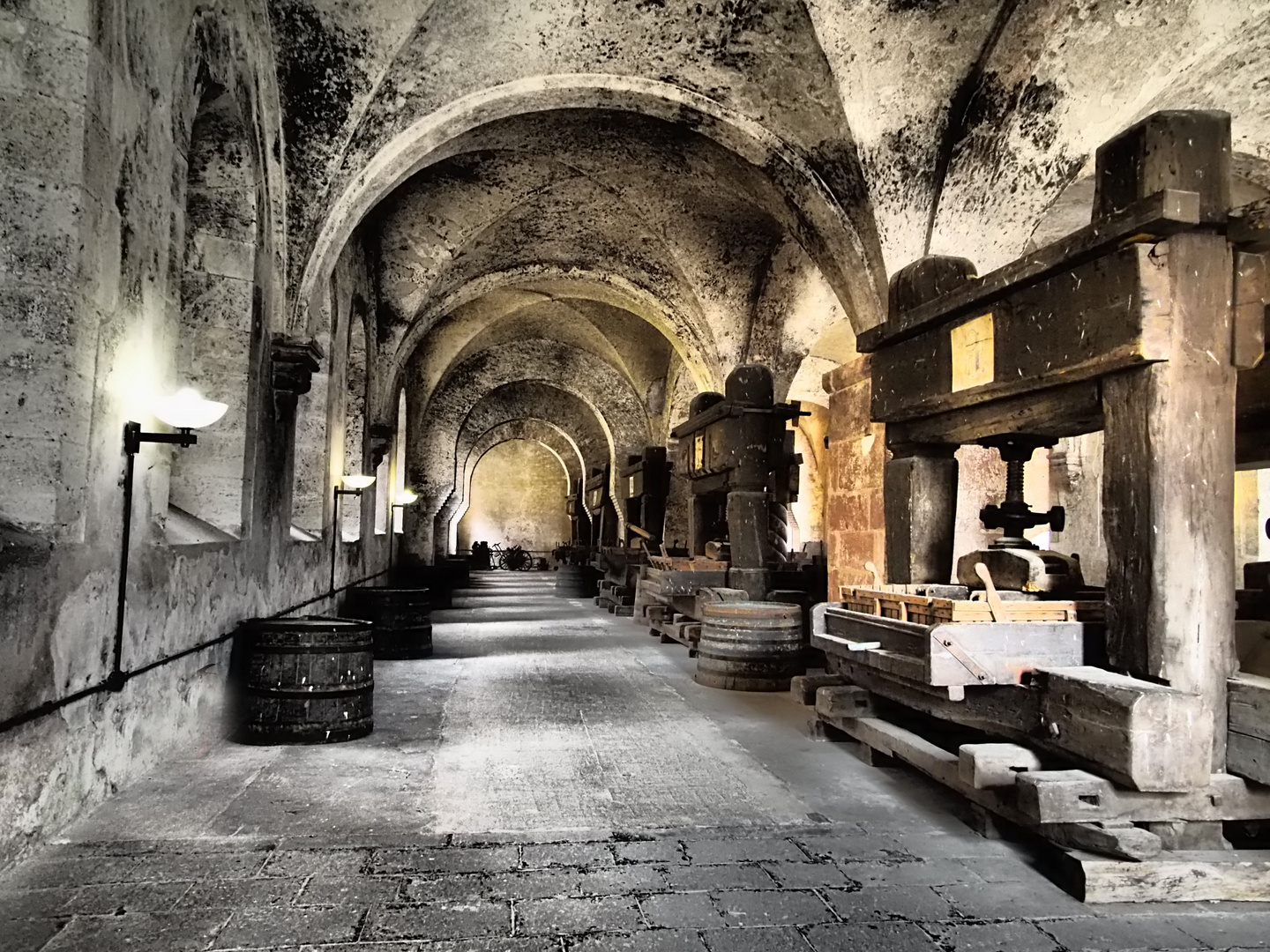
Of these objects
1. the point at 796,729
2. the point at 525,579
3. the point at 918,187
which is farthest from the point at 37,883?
the point at 525,579

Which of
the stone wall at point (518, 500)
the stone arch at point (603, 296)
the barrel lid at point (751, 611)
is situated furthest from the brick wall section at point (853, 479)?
the stone wall at point (518, 500)

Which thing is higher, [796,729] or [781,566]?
[781,566]

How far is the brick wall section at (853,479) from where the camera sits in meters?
8.60

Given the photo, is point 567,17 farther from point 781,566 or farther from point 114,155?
point 781,566

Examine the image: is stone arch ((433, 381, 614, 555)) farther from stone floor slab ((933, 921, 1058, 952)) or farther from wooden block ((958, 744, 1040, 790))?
stone floor slab ((933, 921, 1058, 952))

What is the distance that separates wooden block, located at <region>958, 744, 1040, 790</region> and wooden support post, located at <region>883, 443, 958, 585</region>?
160cm

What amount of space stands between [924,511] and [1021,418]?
3.58ft

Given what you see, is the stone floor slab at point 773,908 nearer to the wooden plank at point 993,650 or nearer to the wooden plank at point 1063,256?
the wooden plank at point 993,650

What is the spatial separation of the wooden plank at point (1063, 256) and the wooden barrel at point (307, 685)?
377cm

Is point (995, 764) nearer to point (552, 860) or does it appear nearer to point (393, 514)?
point (552, 860)

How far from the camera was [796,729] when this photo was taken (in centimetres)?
574

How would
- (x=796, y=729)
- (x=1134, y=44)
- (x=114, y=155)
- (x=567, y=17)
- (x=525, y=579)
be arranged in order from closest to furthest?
(x=114, y=155) < (x=796, y=729) < (x=1134, y=44) < (x=567, y=17) < (x=525, y=579)

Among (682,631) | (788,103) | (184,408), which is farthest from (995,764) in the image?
(788,103)

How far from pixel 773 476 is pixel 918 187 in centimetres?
418
